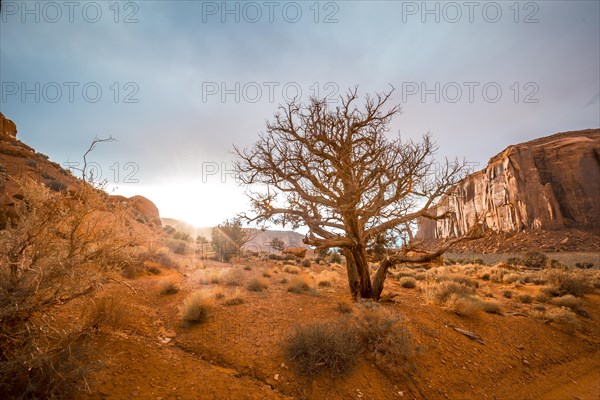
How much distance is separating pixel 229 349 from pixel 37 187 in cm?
404

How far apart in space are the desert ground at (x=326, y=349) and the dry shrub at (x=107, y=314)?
19 mm

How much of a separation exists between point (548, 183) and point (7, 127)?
80.8 meters

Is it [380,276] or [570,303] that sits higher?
[380,276]

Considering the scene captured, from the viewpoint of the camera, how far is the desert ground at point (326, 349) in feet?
13.2

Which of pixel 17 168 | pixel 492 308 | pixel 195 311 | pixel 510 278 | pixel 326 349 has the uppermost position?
pixel 17 168

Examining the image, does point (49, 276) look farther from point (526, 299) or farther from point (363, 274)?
point (526, 299)

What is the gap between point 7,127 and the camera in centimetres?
2814

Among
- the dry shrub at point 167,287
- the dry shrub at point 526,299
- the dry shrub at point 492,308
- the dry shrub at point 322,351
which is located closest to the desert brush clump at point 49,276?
the dry shrub at point 322,351

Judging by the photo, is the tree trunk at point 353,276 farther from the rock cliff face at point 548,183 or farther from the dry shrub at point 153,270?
the rock cliff face at point 548,183

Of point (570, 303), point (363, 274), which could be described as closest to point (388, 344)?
point (363, 274)

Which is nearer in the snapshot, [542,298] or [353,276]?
[353,276]

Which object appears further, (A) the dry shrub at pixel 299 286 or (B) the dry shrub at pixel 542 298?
(B) the dry shrub at pixel 542 298

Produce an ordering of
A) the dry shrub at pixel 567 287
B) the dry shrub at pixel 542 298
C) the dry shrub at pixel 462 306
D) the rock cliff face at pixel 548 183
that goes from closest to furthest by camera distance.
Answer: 1. the dry shrub at pixel 462 306
2. the dry shrub at pixel 542 298
3. the dry shrub at pixel 567 287
4. the rock cliff face at pixel 548 183

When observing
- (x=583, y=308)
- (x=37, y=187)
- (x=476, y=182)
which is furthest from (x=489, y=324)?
(x=476, y=182)
